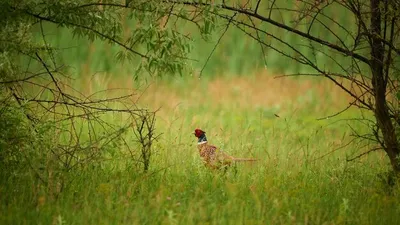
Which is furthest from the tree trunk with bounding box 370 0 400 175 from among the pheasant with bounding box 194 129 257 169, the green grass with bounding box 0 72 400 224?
the pheasant with bounding box 194 129 257 169

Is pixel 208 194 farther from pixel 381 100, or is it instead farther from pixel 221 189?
pixel 381 100

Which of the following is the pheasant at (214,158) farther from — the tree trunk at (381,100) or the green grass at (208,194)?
the tree trunk at (381,100)

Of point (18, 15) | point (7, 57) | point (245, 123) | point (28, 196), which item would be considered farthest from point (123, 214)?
point (245, 123)

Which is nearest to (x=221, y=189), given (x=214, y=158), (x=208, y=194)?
(x=208, y=194)

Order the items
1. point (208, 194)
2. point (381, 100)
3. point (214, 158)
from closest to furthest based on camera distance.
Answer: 1. point (208, 194)
2. point (381, 100)
3. point (214, 158)

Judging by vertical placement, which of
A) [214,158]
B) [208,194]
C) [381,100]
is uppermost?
[381,100]

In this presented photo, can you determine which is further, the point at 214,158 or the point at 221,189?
the point at 214,158

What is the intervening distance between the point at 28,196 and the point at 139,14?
1.90 meters

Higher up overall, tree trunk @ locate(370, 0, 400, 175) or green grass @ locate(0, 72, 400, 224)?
tree trunk @ locate(370, 0, 400, 175)

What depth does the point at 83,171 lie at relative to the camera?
6414 millimetres

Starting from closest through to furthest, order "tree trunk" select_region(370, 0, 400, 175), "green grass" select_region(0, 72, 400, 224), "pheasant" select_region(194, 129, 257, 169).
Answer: "green grass" select_region(0, 72, 400, 224) → "tree trunk" select_region(370, 0, 400, 175) → "pheasant" select_region(194, 129, 257, 169)

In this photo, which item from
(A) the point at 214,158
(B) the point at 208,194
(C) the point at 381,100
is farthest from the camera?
(A) the point at 214,158

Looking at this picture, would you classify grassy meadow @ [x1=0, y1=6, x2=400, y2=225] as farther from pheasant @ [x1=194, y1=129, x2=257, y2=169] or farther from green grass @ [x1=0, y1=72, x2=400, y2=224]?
pheasant @ [x1=194, y1=129, x2=257, y2=169]

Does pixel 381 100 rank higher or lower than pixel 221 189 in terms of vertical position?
higher
